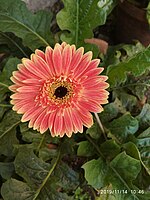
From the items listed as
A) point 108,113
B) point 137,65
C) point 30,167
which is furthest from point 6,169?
point 137,65

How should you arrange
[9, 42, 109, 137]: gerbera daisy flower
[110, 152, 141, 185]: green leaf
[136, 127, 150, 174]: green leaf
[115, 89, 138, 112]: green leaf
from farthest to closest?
[115, 89, 138, 112]: green leaf < [136, 127, 150, 174]: green leaf < [110, 152, 141, 185]: green leaf < [9, 42, 109, 137]: gerbera daisy flower

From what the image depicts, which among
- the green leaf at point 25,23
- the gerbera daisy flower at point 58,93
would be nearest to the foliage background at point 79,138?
the green leaf at point 25,23

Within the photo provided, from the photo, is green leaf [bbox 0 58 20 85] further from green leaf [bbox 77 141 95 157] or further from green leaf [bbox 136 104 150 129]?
green leaf [bbox 136 104 150 129]

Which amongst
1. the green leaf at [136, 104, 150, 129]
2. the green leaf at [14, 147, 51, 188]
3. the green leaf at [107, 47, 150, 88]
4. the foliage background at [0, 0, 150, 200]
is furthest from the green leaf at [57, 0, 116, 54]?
the green leaf at [14, 147, 51, 188]

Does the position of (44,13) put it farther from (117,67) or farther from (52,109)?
(52,109)

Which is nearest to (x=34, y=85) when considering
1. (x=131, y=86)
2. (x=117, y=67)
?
(x=117, y=67)

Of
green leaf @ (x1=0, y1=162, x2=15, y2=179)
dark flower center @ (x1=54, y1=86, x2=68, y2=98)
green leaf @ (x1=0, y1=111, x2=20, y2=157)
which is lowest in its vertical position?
green leaf @ (x1=0, y1=162, x2=15, y2=179)

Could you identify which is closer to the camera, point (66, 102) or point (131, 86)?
point (66, 102)
